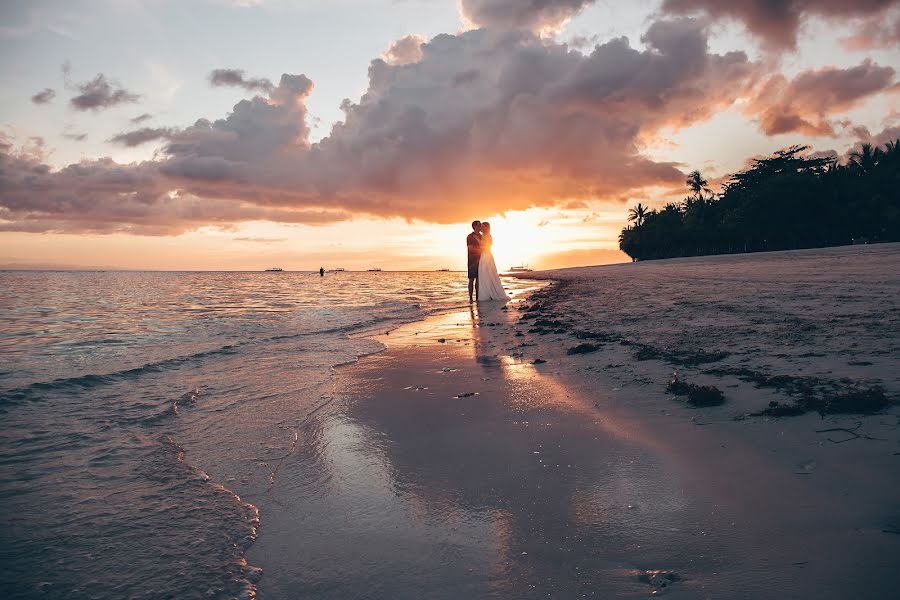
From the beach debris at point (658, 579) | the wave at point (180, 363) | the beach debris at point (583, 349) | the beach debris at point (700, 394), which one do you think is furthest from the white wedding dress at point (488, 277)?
the beach debris at point (658, 579)

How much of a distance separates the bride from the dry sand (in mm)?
12559

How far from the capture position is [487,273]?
64.8 feet

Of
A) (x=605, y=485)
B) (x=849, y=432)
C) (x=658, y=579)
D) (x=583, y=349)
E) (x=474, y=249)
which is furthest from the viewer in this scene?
(x=474, y=249)

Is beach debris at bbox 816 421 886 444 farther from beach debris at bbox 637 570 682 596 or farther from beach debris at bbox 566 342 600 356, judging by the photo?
beach debris at bbox 566 342 600 356

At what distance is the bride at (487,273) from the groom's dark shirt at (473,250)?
0.61ft

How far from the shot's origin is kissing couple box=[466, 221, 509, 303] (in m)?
18.8

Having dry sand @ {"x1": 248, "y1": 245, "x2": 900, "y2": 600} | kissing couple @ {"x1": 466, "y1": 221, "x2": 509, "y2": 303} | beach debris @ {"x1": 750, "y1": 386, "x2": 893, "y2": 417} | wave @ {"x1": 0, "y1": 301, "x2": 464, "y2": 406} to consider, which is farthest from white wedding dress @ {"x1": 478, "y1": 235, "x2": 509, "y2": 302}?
beach debris @ {"x1": 750, "y1": 386, "x2": 893, "y2": 417}

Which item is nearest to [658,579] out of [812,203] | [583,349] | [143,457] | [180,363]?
[143,457]

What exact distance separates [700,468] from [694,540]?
100 centimetres

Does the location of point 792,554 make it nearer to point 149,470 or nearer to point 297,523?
point 297,523

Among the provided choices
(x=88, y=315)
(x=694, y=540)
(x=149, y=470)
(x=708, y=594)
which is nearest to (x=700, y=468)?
(x=694, y=540)

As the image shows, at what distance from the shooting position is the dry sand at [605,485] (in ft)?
7.41

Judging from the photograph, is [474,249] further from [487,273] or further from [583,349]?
[583,349]

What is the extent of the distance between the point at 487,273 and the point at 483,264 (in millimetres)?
432
